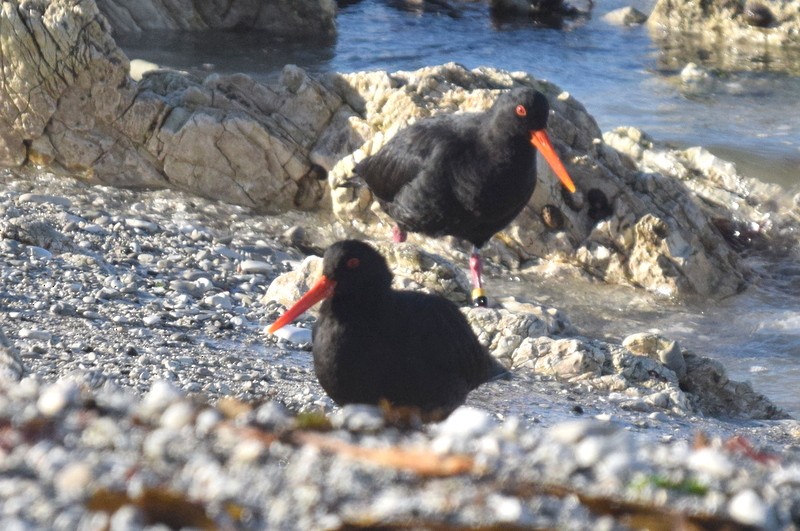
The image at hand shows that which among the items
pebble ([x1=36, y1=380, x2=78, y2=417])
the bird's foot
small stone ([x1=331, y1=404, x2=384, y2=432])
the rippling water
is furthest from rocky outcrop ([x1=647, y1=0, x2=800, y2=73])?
pebble ([x1=36, y1=380, x2=78, y2=417])

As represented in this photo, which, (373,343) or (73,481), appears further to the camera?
(373,343)

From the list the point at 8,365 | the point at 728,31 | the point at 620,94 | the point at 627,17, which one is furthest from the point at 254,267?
the point at 627,17

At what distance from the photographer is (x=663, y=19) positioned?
22.5 m

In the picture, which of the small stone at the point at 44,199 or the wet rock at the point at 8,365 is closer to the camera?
the wet rock at the point at 8,365

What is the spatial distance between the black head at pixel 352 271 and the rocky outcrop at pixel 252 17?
14841 millimetres

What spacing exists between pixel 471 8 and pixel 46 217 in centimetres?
1775

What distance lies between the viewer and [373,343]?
445 cm

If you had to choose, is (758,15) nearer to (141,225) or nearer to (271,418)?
(141,225)

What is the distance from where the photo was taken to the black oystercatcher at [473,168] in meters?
7.25

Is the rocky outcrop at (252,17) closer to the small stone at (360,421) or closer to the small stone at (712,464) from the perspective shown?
the small stone at (360,421)

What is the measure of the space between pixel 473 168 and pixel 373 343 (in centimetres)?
306

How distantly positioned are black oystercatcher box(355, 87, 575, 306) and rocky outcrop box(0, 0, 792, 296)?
1293 millimetres

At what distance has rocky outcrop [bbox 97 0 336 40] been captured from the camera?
1856cm

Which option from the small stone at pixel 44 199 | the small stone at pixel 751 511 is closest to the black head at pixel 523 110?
the small stone at pixel 44 199
